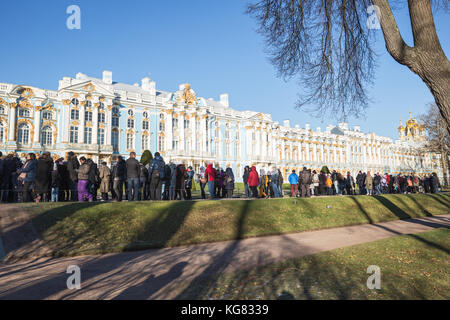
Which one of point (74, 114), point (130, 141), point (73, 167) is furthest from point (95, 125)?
point (73, 167)

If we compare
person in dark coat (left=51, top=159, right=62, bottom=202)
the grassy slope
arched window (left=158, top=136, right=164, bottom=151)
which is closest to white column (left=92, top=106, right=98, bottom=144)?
arched window (left=158, top=136, right=164, bottom=151)

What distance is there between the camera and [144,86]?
50969mm

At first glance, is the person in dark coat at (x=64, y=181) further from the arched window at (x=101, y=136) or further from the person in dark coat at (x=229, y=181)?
the arched window at (x=101, y=136)

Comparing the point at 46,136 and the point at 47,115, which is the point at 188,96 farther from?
the point at 46,136

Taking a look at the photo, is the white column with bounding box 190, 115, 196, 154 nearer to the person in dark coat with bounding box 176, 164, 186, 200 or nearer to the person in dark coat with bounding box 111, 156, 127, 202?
the person in dark coat with bounding box 176, 164, 186, 200

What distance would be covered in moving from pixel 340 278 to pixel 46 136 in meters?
40.1

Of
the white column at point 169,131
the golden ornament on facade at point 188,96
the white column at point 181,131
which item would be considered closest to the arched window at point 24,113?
the white column at point 169,131

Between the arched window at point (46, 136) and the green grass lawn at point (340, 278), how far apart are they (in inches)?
1517

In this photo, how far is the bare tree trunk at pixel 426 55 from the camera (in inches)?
205

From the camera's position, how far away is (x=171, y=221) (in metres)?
9.19

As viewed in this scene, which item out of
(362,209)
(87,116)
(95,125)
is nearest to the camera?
(362,209)
